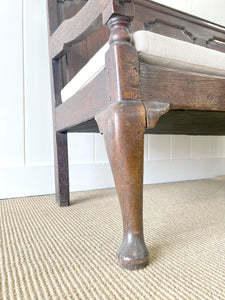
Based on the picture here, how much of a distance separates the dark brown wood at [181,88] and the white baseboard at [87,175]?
0.74m

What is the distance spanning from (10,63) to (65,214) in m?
0.68

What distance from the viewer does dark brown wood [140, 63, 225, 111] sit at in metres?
0.39

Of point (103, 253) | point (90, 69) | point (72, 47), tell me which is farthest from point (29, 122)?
point (103, 253)

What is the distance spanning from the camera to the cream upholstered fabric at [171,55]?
1.25ft

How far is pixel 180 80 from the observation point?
1.37 feet

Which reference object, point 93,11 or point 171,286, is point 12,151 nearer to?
point 93,11

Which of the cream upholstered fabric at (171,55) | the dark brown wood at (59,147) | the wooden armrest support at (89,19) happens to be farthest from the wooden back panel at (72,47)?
the cream upholstered fabric at (171,55)

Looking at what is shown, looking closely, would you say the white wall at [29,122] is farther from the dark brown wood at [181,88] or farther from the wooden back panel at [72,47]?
the dark brown wood at [181,88]

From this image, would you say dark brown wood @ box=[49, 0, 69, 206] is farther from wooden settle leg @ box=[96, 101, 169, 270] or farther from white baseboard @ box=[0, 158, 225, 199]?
wooden settle leg @ box=[96, 101, 169, 270]

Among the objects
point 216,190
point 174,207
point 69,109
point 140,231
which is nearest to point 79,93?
point 69,109

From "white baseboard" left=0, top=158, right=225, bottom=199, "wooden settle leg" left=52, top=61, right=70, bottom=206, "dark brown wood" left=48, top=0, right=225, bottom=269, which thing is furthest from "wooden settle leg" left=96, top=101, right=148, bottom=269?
"white baseboard" left=0, top=158, right=225, bottom=199

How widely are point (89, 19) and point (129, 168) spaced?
0.96 feet

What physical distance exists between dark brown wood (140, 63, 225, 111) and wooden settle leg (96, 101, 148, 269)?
0.16 ft

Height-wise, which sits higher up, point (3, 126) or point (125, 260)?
point (3, 126)
